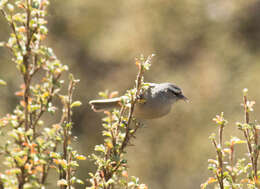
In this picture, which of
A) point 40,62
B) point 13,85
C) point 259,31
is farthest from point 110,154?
point 259,31

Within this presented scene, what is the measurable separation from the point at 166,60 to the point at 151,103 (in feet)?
20.3

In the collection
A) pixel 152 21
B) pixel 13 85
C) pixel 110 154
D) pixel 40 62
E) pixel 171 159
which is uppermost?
pixel 152 21

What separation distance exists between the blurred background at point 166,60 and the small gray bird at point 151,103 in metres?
4.94

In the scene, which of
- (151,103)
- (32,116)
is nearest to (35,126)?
(32,116)

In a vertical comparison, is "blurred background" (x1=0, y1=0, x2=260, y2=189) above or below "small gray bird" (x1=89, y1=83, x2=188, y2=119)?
above

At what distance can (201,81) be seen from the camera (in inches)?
347

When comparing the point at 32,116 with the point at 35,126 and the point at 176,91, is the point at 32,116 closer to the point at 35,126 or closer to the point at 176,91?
the point at 35,126

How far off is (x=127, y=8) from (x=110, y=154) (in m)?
8.36

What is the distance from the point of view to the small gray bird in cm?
323

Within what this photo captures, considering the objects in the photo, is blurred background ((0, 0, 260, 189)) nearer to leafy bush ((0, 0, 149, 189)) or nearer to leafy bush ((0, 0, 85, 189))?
leafy bush ((0, 0, 149, 189))

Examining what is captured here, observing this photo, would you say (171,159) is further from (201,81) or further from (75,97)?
(75,97)

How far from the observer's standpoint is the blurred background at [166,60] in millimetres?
8711

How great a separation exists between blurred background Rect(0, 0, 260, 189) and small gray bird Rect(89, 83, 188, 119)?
4935 mm

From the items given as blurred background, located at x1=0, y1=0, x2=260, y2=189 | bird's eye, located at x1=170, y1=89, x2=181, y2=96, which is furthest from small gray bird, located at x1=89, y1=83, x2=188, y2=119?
blurred background, located at x1=0, y1=0, x2=260, y2=189
